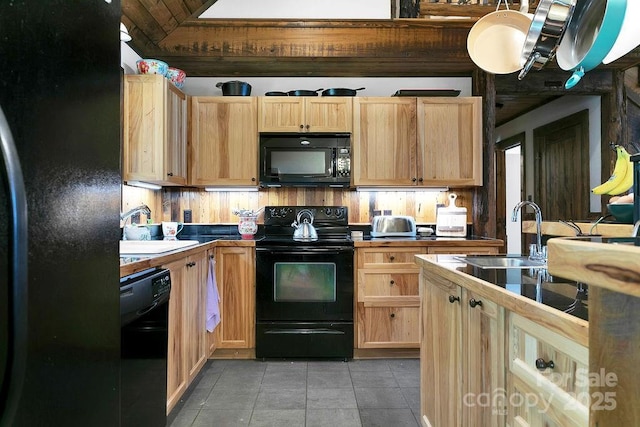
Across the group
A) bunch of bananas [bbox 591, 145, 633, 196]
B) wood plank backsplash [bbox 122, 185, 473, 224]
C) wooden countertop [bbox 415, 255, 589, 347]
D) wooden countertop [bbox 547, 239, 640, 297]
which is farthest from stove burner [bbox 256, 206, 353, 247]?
wooden countertop [bbox 547, 239, 640, 297]

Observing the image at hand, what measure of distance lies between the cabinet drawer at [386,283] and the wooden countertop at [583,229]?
1205 millimetres

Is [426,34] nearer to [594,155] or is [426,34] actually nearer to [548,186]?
[594,155]

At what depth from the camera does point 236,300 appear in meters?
2.79

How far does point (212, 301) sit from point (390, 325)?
1316 mm

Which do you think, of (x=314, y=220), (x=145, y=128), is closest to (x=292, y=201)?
(x=314, y=220)

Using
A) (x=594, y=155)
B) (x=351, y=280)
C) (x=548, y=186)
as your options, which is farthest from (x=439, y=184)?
(x=548, y=186)

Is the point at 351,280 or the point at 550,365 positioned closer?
the point at 550,365

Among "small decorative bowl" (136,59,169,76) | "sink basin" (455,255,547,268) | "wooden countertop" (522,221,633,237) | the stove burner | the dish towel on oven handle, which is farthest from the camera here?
the stove burner

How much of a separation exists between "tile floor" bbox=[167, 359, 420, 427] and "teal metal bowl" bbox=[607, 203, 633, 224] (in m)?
1.37

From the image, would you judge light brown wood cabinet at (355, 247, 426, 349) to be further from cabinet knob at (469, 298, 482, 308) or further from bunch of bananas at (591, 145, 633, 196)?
cabinet knob at (469, 298, 482, 308)

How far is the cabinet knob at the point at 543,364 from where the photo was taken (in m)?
0.80

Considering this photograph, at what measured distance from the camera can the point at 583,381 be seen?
2.32ft

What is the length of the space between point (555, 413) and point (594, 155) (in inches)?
155

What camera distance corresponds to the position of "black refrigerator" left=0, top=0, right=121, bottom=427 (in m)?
0.52
